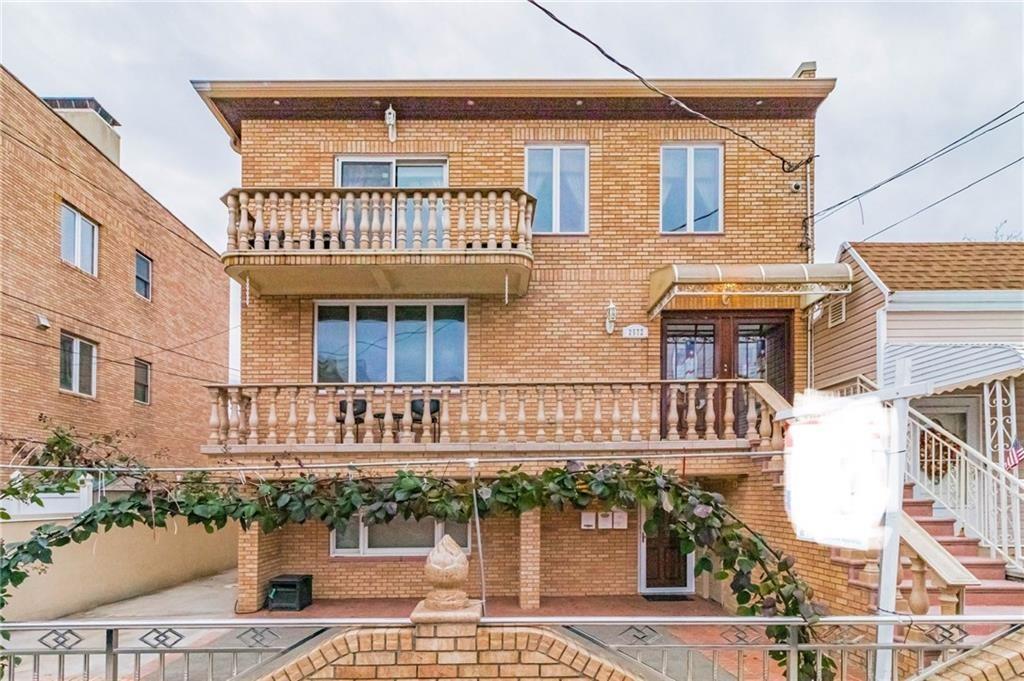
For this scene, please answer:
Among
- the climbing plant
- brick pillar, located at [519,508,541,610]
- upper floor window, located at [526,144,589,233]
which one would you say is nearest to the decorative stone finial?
the climbing plant

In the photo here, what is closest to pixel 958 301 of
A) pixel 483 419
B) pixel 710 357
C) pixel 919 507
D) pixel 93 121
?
pixel 919 507

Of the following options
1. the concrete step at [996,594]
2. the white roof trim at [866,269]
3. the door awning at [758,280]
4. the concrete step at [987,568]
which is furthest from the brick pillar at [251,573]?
the white roof trim at [866,269]

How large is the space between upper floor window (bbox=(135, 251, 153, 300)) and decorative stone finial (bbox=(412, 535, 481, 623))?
11.5 meters

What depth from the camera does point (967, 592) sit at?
5.25 m

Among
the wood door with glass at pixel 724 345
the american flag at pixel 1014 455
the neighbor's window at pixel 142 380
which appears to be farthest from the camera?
the neighbor's window at pixel 142 380

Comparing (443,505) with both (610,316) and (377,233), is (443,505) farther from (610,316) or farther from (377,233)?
(610,316)

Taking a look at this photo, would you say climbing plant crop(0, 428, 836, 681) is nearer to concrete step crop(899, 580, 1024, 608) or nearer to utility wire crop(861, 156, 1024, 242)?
concrete step crop(899, 580, 1024, 608)

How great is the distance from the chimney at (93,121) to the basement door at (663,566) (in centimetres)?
1229

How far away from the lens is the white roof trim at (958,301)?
7242mm

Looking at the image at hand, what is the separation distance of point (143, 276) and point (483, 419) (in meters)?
9.08

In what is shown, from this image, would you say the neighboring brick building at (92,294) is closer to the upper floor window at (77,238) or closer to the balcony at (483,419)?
the upper floor window at (77,238)

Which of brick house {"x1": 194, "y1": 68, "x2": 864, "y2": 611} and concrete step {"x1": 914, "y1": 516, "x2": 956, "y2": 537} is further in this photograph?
brick house {"x1": 194, "y1": 68, "x2": 864, "y2": 611}

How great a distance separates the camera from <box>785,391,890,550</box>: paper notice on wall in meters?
2.98

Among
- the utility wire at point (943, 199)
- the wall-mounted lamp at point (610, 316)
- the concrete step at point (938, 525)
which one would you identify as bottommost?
the concrete step at point (938, 525)
